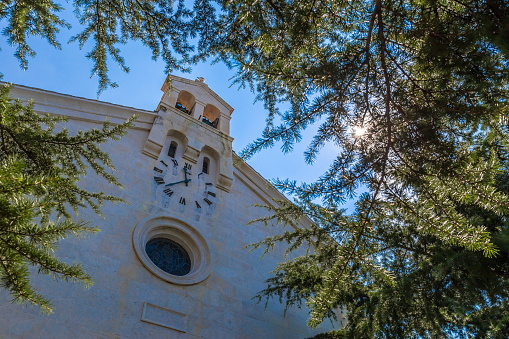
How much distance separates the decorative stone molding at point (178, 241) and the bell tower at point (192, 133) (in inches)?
87.9

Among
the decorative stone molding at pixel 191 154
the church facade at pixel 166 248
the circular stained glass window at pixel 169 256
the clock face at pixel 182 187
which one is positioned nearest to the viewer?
the church facade at pixel 166 248

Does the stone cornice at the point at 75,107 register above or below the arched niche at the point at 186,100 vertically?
below

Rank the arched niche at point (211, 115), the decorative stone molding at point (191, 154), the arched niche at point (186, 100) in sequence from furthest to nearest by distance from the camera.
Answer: the arched niche at point (211, 115), the arched niche at point (186, 100), the decorative stone molding at point (191, 154)

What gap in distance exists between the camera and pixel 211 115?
48.4ft

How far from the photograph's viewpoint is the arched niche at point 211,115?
14.3 meters

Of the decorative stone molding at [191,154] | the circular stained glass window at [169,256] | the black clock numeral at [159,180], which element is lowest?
the circular stained glass window at [169,256]

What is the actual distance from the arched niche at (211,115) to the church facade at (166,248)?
2.38 ft

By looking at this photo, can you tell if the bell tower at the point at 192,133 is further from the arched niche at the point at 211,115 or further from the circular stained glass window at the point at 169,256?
the circular stained glass window at the point at 169,256

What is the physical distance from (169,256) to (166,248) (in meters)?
0.24

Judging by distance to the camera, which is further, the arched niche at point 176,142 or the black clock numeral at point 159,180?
the arched niche at point 176,142

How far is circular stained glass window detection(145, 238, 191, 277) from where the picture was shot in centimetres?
898

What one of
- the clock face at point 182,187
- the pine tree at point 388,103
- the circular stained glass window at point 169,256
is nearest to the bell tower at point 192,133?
the clock face at point 182,187

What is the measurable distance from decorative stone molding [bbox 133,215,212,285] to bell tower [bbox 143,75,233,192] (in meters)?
2.23

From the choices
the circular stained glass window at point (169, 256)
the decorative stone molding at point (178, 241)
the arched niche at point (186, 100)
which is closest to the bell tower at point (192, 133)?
the arched niche at point (186, 100)
